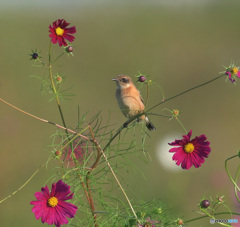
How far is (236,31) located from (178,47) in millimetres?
1396

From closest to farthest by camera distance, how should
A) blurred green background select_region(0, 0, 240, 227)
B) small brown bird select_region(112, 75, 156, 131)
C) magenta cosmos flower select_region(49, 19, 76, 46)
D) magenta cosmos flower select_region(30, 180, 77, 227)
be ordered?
magenta cosmos flower select_region(30, 180, 77, 227), magenta cosmos flower select_region(49, 19, 76, 46), small brown bird select_region(112, 75, 156, 131), blurred green background select_region(0, 0, 240, 227)

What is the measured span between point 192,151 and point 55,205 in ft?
1.22

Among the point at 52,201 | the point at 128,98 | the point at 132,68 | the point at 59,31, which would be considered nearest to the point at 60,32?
the point at 59,31

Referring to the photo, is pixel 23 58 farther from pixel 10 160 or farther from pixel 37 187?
pixel 37 187

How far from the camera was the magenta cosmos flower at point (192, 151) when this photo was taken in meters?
1.45

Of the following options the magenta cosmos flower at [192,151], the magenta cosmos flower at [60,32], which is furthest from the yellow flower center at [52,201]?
the magenta cosmos flower at [60,32]

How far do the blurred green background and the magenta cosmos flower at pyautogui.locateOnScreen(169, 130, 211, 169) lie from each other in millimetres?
4144

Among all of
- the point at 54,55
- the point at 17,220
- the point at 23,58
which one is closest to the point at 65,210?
the point at 17,220

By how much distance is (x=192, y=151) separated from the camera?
146 centimetres

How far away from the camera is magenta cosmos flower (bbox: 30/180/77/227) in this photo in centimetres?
139

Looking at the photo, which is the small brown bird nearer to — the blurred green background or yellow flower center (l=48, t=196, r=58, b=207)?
yellow flower center (l=48, t=196, r=58, b=207)

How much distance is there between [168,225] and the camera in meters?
1.53

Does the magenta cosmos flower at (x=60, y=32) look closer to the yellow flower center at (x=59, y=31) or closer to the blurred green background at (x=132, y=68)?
the yellow flower center at (x=59, y=31)

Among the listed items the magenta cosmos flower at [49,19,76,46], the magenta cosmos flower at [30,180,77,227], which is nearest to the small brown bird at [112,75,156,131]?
the magenta cosmos flower at [49,19,76,46]
